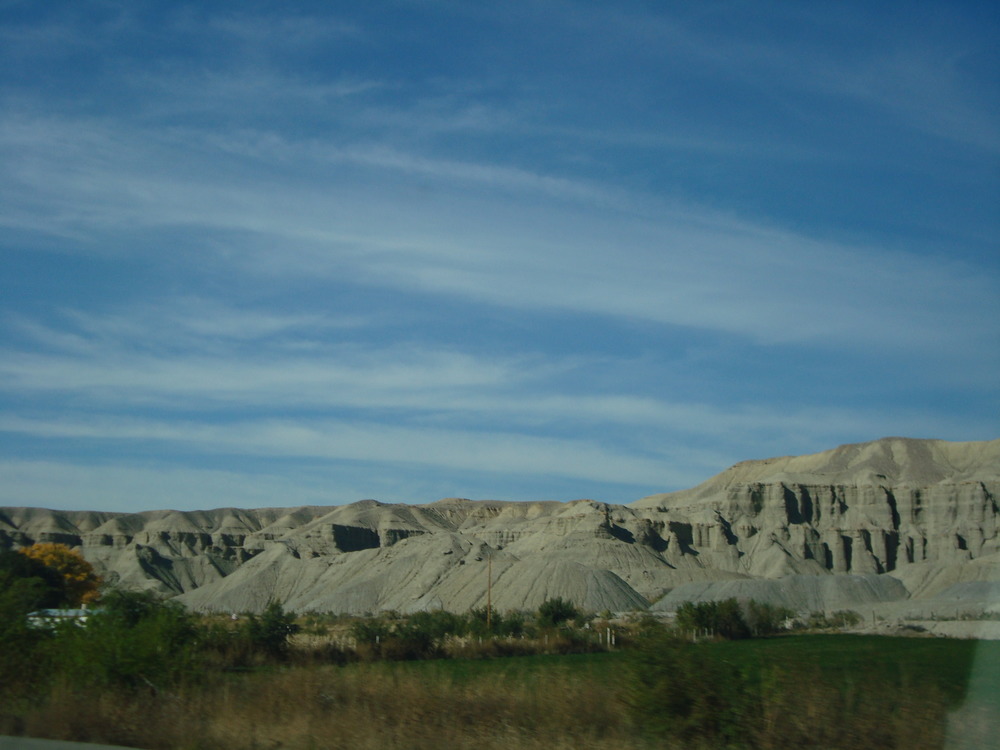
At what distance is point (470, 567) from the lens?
4186 inches

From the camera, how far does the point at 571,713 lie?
14719 millimetres

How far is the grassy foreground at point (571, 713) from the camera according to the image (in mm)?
13234

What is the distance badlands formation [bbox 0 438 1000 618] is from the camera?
96438mm

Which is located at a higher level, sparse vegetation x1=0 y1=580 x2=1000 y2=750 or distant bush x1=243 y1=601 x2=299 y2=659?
sparse vegetation x1=0 y1=580 x2=1000 y2=750

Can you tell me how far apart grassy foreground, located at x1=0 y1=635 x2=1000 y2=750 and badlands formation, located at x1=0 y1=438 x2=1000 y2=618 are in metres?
72.0

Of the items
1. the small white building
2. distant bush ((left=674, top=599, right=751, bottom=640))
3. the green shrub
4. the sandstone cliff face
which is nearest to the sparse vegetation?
the green shrub

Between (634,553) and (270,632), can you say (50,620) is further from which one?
(634,553)

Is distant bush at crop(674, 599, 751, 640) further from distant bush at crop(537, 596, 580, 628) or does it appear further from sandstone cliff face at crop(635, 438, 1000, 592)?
sandstone cliff face at crop(635, 438, 1000, 592)

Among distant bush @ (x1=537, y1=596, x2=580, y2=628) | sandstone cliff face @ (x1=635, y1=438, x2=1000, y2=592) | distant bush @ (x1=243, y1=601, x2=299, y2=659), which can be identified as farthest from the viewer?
sandstone cliff face @ (x1=635, y1=438, x2=1000, y2=592)

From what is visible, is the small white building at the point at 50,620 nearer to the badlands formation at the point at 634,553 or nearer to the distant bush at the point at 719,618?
the distant bush at the point at 719,618

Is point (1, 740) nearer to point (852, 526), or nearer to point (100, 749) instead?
point (100, 749)

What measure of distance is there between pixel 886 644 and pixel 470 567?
58.9m

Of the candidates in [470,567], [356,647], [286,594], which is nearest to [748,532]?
[470,567]

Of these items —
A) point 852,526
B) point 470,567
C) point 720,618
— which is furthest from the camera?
point 852,526
